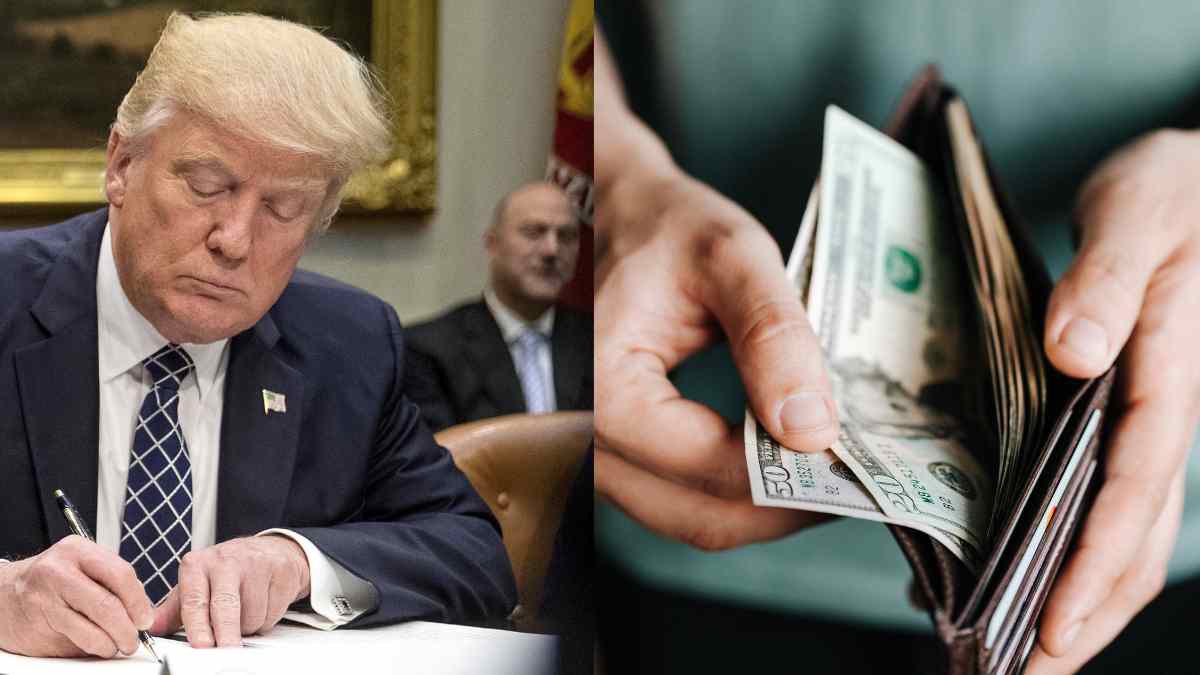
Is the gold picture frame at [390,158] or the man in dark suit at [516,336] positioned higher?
the gold picture frame at [390,158]

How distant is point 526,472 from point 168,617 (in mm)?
467

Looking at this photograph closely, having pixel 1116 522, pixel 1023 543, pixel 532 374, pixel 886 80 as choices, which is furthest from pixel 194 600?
pixel 886 80

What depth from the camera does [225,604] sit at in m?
1.29

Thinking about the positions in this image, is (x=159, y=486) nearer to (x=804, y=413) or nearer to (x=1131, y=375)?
(x=804, y=413)

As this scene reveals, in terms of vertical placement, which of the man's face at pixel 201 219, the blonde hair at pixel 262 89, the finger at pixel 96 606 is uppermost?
the blonde hair at pixel 262 89

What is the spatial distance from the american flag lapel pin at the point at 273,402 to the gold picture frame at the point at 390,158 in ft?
0.71

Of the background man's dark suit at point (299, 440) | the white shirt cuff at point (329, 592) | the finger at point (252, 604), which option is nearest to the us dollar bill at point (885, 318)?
the background man's dark suit at point (299, 440)

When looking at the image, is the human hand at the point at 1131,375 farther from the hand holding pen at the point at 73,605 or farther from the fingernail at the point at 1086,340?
the hand holding pen at the point at 73,605

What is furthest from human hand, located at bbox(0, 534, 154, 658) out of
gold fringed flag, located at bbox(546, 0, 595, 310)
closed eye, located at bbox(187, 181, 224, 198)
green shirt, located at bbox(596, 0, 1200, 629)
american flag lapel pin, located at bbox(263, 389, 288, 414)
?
green shirt, located at bbox(596, 0, 1200, 629)

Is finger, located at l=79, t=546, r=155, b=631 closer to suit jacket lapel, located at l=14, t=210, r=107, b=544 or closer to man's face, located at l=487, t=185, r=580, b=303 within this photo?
suit jacket lapel, located at l=14, t=210, r=107, b=544

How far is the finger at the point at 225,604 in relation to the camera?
128 centimetres

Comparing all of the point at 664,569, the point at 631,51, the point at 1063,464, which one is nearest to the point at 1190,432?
the point at 1063,464

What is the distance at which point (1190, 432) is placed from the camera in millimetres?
1944

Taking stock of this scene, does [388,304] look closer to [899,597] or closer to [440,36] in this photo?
[440,36]
